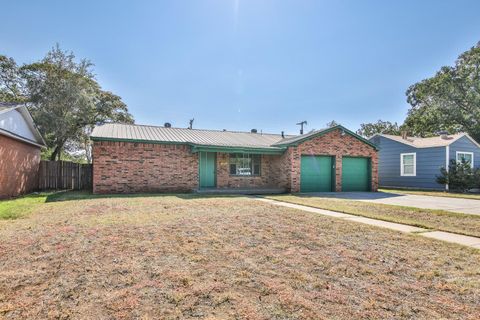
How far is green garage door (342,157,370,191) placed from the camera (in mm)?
16219

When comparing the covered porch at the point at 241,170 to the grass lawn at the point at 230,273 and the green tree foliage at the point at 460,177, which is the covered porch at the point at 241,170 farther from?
the green tree foliage at the point at 460,177

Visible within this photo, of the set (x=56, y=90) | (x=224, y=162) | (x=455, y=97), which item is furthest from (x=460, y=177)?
(x=56, y=90)

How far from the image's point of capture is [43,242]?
4547 mm

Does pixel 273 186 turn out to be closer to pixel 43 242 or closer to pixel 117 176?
pixel 117 176

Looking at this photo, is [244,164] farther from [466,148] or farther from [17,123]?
[466,148]

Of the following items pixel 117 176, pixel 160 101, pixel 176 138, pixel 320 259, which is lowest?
pixel 320 259

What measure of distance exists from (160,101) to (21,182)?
39.6ft

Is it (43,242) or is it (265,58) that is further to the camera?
(265,58)

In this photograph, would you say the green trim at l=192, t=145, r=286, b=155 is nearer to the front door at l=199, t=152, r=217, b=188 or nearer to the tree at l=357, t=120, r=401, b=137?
the front door at l=199, t=152, r=217, b=188

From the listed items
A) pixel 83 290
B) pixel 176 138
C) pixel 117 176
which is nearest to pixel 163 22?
pixel 176 138

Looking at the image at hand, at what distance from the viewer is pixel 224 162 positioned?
50.3 ft

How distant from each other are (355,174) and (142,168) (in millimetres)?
12092

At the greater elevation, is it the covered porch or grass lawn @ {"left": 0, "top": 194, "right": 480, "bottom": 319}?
the covered porch

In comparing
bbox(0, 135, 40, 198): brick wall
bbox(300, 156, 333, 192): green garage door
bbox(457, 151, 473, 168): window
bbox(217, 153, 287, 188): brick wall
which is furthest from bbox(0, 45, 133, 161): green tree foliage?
bbox(457, 151, 473, 168): window
